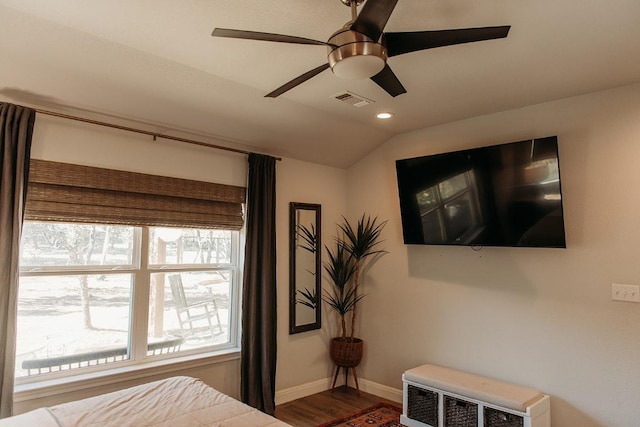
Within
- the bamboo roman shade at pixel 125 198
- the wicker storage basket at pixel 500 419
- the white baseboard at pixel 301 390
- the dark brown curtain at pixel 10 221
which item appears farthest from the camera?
the white baseboard at pixel 301 390

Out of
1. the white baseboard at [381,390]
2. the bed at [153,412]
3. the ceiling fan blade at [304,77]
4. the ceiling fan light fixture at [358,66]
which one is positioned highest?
the ceiling fan blade at [304,77]

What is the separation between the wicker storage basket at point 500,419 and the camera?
2.82 metres

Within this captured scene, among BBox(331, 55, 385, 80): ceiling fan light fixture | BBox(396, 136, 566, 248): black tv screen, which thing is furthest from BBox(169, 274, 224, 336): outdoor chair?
BBox(331, 55, 385, 80): ceiling fan light fixture

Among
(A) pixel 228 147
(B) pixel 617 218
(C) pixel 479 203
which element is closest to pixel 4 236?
(A) pixel 228 147

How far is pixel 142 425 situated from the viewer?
1923 millimetres

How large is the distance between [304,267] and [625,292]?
2673 mm

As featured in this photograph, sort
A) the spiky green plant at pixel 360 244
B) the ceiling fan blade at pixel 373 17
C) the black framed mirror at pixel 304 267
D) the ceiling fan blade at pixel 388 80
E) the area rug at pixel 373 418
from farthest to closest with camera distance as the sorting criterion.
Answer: the spiky green plant at pixel 360 244 < the black framed mirror at pixel 304 267 < the area rug at pixel 373 418 < the ceiling fan blade at pixel 388 80 < the ceiling fan blade at pixel 373 17

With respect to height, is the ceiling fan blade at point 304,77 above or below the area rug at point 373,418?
above

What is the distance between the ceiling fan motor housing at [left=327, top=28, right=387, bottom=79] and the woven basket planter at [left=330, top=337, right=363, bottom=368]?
310 centimetres

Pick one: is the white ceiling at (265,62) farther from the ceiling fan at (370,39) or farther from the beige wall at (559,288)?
the ceiling fan at (370,39)

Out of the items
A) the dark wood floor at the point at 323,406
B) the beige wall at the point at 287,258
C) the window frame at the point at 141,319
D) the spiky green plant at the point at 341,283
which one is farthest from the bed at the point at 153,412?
the spiky green plant at the point at 341,283

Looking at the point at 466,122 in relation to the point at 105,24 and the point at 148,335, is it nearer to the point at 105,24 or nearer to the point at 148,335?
the point at 105,24

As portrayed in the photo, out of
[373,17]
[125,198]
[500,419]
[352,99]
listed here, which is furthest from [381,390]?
[373,17]

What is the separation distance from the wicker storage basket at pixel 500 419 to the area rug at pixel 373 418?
2.57 ft
